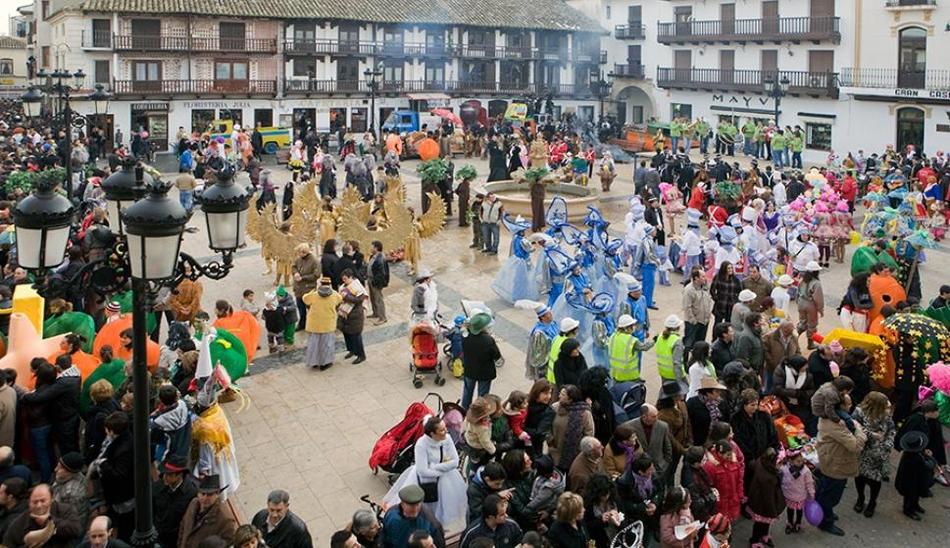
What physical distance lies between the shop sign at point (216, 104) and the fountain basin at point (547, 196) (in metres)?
20.4

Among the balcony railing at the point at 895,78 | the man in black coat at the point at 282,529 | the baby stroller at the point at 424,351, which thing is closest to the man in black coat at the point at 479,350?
the baby stroller at the point at 424,351

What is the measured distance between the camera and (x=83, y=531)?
A: 629 cm

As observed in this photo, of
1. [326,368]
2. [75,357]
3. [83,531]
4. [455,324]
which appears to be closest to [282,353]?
[326,368]

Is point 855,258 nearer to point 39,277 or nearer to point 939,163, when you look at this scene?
point 39,277

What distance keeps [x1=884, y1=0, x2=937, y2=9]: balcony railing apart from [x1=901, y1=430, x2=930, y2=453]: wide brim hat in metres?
29.3

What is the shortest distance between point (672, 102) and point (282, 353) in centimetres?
3697

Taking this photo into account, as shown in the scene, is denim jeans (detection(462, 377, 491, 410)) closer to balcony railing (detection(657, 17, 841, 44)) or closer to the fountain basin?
the fountain basin

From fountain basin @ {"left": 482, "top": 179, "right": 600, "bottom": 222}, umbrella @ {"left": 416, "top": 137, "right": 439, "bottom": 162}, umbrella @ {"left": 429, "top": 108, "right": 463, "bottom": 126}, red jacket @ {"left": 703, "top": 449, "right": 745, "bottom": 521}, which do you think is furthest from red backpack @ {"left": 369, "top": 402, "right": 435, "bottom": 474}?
umbrella @ {"left": 429, "top": 108, "right": 463, "bottom": 126}

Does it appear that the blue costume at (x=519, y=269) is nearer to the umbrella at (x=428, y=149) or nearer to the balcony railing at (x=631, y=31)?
the umbrella at (x=428, y=149)

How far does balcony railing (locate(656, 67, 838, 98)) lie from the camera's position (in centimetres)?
3669

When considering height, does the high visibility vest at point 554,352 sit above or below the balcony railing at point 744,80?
below

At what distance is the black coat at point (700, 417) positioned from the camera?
27.4 feet

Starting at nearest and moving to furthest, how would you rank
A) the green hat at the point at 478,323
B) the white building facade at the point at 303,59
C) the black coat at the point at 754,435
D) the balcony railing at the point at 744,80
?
the black coat at the point at 754,435 < the green hat at the point at 478,323 < the balcony railing at the point at 744,80 < the white building facade at the point at 303,59

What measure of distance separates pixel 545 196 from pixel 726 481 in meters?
16.0
